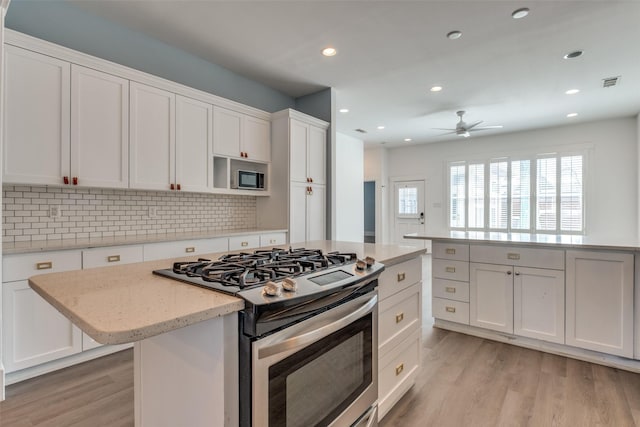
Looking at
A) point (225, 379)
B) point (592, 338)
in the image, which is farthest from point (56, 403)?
point (592, 338)

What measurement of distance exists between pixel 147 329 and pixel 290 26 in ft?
9.45

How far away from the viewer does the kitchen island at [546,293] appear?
2.29 metres

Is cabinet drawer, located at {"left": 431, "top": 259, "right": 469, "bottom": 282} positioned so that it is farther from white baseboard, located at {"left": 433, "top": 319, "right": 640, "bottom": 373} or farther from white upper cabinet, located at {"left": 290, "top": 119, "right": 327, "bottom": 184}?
white upper cabinet, located at {"left": 290, "top": 119, "right": 327, "bottom": 184}

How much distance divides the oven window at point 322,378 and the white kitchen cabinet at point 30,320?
6.37ft

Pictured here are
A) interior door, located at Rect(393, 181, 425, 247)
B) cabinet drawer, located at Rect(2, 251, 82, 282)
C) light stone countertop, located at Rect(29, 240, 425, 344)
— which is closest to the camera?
light stone countertop, located at Rect(29, 240, 425, 344)

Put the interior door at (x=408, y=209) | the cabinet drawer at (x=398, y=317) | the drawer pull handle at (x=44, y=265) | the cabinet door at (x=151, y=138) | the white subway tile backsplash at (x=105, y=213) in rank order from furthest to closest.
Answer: the interior door at (x=408, y=209) < the cabinet door at (x=151, y=138) < the white subway tile backsplash at (x=105, y=213) < the drawer pull handle at (x=44, y=265) < the cabinet drawer at (x=398, y=317)

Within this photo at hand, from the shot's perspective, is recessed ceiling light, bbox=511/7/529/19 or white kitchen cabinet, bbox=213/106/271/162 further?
white kitchen cabinet, bbox=213/106/271/162

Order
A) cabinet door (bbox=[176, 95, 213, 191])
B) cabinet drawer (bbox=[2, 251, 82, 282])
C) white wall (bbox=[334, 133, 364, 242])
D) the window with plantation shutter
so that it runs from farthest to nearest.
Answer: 1. white wall (bbox=[334, 133, 364, 242])
2. the window with plantation shutter
3. cabinet door (bbox=[176, 95, 213, 191])
4. cabinet drawer (bbox=[2, 251, 82, 282])

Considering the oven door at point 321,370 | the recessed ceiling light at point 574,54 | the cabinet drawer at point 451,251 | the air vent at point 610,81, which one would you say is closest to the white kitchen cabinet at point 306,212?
the cabinet drawer at point 451,251

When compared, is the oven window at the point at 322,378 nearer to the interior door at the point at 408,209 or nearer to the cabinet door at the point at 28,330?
the cabinet door at the point at 28,330

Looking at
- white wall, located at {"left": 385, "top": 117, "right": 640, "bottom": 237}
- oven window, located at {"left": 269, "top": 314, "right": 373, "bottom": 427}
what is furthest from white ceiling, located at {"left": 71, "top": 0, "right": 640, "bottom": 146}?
oven window, located at {"left": 269, "top": 314, "right": 373, "bottom": 427}

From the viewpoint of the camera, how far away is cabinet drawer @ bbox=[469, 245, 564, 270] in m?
2.52

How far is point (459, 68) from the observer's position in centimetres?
371

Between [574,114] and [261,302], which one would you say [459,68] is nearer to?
[574,114]
